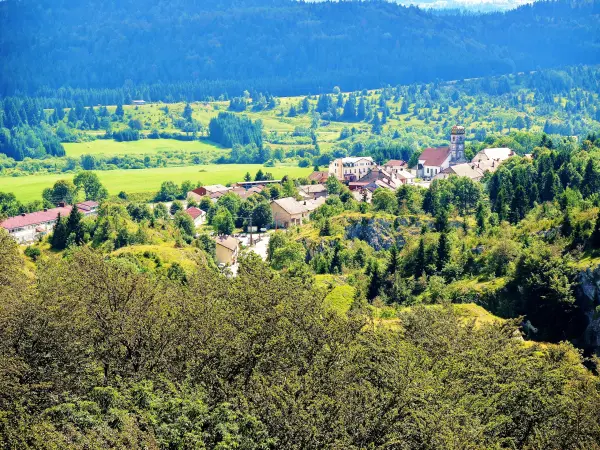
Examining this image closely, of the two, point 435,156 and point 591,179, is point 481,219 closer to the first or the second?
point 591,179

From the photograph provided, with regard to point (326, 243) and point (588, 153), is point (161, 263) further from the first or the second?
point (588, 153)

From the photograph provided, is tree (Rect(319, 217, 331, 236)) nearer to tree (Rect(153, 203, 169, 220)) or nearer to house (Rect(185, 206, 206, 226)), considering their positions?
tree (Rect(153, 203, 169, 220))

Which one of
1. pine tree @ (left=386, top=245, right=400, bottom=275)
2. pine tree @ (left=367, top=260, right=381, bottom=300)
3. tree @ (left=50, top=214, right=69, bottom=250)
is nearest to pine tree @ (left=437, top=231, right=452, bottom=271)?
pine tree @ (left=386, top=245, right=400, bottom=275)

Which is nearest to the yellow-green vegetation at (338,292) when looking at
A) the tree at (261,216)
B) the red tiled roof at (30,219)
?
the tree at (261,216)

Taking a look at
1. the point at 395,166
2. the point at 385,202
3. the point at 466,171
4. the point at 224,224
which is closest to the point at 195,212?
the point at 224,224

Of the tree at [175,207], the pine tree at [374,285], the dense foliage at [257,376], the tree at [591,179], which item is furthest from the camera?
the tree at [175,207]

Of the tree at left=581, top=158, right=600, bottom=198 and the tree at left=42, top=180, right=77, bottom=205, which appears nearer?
the tree at left=581, top=158, right=600, bottom=198

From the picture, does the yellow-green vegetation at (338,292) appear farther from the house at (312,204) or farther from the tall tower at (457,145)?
the tall tower at (457,145)
